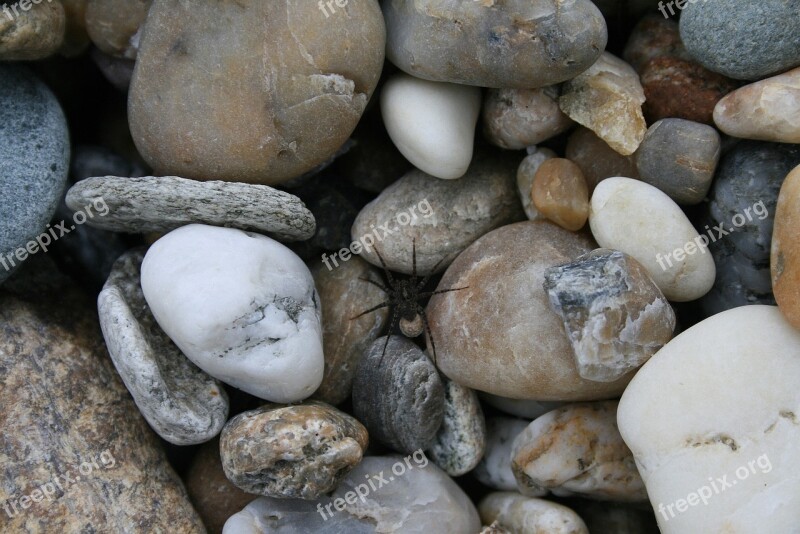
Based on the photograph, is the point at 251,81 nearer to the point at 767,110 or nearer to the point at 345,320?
the point at 345,320

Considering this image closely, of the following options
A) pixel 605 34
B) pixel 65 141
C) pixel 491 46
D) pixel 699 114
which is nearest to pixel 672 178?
pixel 699 114

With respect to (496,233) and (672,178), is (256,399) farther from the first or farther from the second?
(672,178)

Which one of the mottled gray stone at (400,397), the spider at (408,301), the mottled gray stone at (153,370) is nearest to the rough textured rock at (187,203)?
the mottled gray stone at (153,370)

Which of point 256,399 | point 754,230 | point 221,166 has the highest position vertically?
point 754,230

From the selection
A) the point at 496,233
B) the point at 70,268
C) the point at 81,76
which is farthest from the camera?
the point at 81,76

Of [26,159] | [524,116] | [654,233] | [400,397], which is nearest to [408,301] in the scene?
[400,397]

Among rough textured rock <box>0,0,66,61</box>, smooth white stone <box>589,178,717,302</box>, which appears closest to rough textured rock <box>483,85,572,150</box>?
smooth white stone <box>589,178,717,302</box>

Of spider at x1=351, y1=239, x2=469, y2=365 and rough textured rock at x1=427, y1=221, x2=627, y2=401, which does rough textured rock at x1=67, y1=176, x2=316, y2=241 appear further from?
rough textured rock at x1=427, y1=221, x2=627, y2=401
